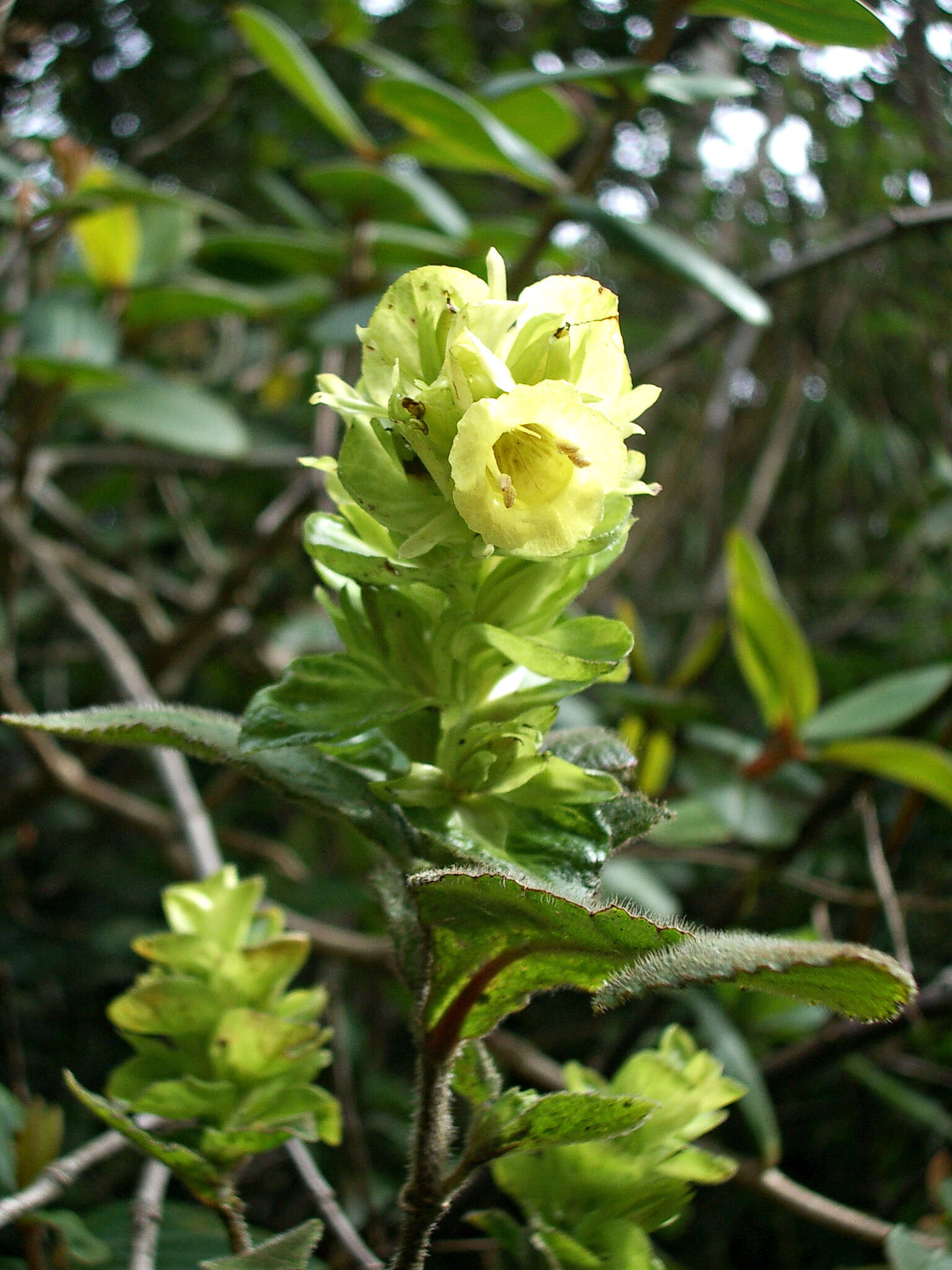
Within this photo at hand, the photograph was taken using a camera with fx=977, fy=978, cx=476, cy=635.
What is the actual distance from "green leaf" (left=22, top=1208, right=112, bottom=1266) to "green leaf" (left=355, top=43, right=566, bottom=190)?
939 millimetres

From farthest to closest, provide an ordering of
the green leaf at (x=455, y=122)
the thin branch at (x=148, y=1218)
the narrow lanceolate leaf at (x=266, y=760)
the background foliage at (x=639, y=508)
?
1. the background foliage at (x=639, y=508)
2. the green leaf at (x=455, y=122)
3. the thin branch at (x=148, y=1218)
4. the narrow lanceolate leaf at (x=266, y=760)

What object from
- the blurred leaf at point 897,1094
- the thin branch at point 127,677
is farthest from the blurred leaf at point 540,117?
the blurred leaf at point 897,1094

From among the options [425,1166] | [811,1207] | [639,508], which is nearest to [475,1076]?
[425,1166]

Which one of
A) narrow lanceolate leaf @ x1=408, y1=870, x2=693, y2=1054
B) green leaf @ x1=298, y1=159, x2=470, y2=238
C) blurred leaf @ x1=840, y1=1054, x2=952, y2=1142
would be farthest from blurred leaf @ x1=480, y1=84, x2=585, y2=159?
blurred leaf @ x1=840, y1=1054, x2=952, y2=1142

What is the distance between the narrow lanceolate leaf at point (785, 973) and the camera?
29 cm

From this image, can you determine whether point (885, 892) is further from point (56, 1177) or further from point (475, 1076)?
point (56, 1177)

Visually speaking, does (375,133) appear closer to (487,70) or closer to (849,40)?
(487,70)

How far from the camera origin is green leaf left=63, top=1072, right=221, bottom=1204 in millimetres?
429

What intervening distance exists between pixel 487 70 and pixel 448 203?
796 mm

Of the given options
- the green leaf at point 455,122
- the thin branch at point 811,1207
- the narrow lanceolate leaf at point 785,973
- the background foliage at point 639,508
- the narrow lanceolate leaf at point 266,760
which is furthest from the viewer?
the background foliage at point 639,508

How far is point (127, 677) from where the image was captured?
109 cm

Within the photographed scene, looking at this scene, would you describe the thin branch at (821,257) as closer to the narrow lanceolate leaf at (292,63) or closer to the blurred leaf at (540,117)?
the blurred leaf at (540,117)

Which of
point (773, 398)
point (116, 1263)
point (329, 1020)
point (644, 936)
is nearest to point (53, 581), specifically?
point (329, 1020)

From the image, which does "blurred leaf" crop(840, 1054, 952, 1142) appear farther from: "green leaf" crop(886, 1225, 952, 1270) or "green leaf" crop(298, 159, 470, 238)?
"green leaf" crop(298, 159, 470, 238)
